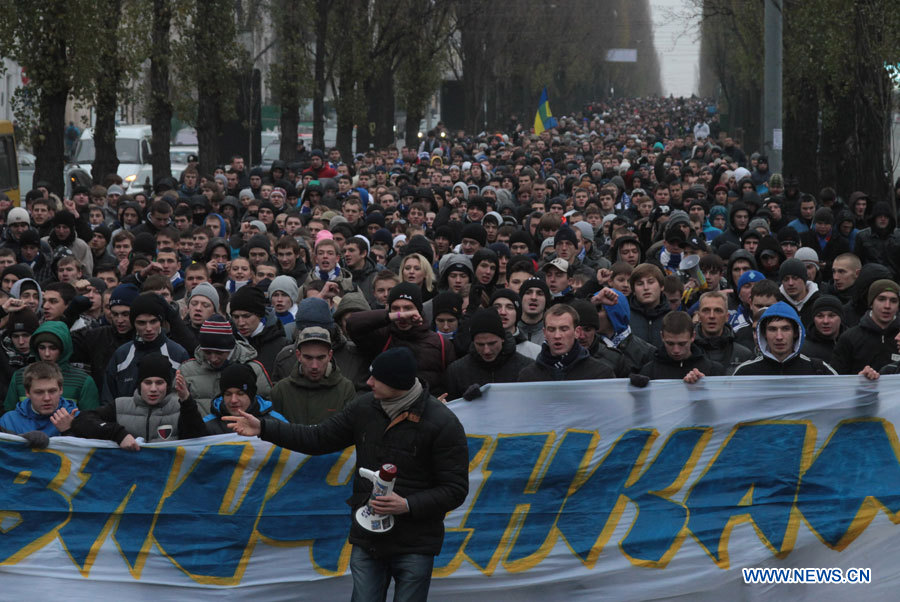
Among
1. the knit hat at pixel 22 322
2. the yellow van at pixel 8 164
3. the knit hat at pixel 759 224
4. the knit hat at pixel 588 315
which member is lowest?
the knit hat at pixel 22 322

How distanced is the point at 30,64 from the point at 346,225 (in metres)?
10.9

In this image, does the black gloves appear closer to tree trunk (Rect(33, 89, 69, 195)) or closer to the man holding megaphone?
the man holding megaphone

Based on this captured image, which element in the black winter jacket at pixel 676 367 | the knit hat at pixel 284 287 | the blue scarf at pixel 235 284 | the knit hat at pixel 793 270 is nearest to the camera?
the black winter jacket at pixel 676 367

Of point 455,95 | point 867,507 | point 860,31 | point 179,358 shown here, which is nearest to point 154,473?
point 179,358

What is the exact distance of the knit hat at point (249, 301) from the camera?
8594 mm

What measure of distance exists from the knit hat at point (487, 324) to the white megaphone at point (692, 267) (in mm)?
3960

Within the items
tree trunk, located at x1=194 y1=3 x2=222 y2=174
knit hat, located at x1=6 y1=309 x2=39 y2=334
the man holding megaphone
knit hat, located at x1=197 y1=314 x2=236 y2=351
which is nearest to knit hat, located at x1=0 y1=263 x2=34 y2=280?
knit hat, located at x1=6 y1=309 x2=39 y2=334

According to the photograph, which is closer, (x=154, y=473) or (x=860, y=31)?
(x=154, y=473)

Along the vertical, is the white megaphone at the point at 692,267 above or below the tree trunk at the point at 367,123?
below

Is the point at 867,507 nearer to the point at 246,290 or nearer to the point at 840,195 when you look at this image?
the point at 246,290

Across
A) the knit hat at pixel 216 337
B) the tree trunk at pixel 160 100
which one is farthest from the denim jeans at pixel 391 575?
the tree trunk at pixel 160 100

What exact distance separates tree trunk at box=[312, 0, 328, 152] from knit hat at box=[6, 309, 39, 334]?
26.7 meters

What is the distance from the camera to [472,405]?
691 cm

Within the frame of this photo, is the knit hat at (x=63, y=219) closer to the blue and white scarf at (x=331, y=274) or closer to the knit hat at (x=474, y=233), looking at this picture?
the blue and white scarf at (x=331, y=274)
